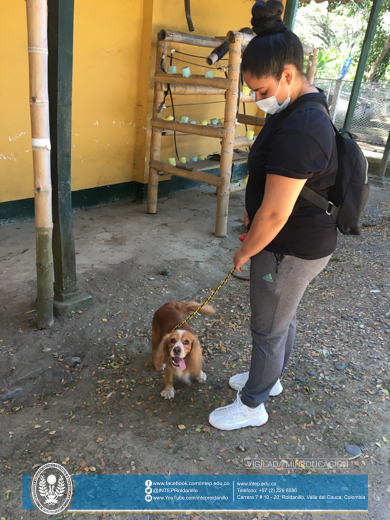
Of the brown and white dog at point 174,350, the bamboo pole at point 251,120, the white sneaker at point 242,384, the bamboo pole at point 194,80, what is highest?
the bamboo pole at point 194,80

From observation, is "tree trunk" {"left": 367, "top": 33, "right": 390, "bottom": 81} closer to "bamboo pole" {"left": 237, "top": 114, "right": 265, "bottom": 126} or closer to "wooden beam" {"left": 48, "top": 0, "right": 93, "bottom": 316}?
"bamboo pole" {"left": 237, "top": 114, "right": 265, "bottom": 126}

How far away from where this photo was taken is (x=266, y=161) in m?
1.79

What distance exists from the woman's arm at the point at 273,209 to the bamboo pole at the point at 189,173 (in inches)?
137

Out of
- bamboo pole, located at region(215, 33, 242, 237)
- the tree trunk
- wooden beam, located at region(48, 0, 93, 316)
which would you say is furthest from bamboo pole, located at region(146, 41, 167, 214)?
the tree trunk

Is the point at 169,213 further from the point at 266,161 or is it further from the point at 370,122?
the point at 370,122

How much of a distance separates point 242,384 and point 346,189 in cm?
151

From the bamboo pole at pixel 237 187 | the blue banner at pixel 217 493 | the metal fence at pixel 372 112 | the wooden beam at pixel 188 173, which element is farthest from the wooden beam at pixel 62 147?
the metal fence at pixel 372 112

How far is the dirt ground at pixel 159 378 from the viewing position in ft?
7.07

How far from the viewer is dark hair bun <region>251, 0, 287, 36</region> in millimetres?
1666

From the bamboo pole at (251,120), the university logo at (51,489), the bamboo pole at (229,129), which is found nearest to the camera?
the university logo at (51,489)

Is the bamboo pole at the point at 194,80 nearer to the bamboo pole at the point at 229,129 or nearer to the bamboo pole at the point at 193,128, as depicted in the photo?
the bamboo pole at the point at 229,129

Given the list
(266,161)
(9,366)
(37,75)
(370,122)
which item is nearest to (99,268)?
(9,366)

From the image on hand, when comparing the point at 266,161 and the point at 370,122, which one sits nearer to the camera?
the point at 266,161

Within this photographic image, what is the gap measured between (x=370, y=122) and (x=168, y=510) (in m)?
14.4
